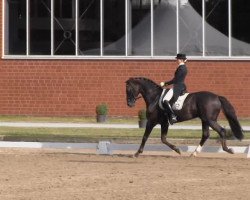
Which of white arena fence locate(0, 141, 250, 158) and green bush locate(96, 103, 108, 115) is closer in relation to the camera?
white arena fence locate(0, 141, 250, 158)

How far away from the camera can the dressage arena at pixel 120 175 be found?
12.8 metres

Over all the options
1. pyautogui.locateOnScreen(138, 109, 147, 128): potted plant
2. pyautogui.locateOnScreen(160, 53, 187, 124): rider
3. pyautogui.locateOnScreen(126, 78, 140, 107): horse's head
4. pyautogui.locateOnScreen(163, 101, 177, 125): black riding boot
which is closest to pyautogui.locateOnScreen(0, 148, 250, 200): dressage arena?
pyautogui.locateOnScreen(163, 101, 177, 125): black riding boot

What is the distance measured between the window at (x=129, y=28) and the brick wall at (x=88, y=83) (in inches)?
15.6

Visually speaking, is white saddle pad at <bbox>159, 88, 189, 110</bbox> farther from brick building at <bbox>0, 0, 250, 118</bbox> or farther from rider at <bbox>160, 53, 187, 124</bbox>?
brick building at <bbox>0, 0, 250, 118</bbox>

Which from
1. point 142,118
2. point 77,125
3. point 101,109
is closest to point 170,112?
point 142,118

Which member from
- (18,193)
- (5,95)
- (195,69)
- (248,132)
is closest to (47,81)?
(5,95)

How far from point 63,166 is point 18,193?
13.8ft

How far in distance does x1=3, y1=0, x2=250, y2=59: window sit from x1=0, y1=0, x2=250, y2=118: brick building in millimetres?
Result: 38

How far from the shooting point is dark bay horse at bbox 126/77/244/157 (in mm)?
19156

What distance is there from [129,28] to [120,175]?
19.3m

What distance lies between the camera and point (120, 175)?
15.5m

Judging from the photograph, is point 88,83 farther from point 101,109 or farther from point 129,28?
point 101,109

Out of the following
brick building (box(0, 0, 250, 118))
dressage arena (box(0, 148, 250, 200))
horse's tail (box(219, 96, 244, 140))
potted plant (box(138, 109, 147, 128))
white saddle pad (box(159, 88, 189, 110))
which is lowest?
dressage arena (box(0, 148, 250, 200))

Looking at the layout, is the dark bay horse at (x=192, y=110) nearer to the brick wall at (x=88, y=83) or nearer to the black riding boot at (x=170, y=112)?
the black riding boot at (x=170, y=112)
